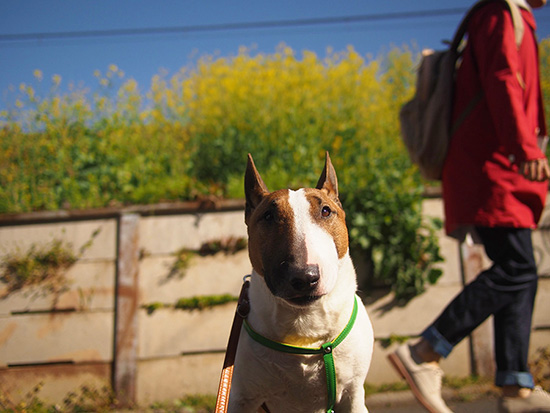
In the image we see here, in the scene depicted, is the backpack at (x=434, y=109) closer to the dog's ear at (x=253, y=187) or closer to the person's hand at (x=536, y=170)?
the person's hand at (x=536, y=170)

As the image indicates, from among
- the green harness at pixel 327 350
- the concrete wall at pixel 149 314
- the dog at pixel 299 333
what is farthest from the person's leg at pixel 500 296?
the concrete wall at pixel 149 314

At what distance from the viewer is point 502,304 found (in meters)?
2.33

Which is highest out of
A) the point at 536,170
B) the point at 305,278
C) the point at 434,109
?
the point at 434,109

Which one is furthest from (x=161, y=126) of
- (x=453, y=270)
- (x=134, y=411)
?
(x=453, y=270)

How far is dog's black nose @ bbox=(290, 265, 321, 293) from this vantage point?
4.62 ft

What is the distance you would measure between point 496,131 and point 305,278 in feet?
5.25

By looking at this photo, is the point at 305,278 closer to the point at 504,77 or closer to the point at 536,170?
the point at 536,170

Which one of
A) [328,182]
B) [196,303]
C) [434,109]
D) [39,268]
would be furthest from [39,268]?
[434,109]

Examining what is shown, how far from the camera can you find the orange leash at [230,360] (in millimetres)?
1680

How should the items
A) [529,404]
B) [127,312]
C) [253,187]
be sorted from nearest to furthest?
1. [253,187]
2. [529,404]
3. [127,312]

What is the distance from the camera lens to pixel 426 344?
2373 millimetres

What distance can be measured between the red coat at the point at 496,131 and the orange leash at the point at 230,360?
1378 millimetres

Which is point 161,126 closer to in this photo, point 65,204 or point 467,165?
point 65,204

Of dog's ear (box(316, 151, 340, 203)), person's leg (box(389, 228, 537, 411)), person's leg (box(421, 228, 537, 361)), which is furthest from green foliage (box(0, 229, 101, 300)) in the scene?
person's leg (box(421, 228, 537, 361))
